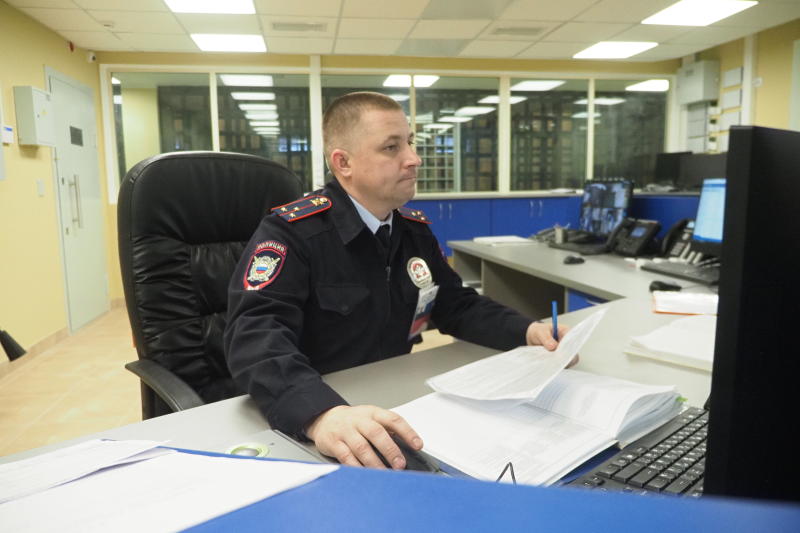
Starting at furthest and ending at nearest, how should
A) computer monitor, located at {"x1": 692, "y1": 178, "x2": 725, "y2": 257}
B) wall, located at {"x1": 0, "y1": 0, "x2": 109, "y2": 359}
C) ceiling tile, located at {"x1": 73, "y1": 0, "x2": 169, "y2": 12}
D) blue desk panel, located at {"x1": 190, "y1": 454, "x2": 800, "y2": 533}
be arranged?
ceiling tile, located at {"x1": 73, "y1": 0, "x2": 169, "y2": 12} → wall, located at {"x1": 0, "y1": 0, "x2": 109, "y2": 359} → computer monitor, located at {"x1": 692, "y1": 178, "x2": 725, "y2": 257} → blue desk panel, located at {"x1": 190, "y1": 454, "x2": 800, "y2": 533}

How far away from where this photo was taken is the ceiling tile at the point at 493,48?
217 inches

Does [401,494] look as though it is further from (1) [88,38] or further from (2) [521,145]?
(2) [521,145]

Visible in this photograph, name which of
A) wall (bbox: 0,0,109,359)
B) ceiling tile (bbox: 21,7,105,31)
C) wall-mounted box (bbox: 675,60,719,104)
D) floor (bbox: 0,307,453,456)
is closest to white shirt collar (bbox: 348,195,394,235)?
floor (bbox: 0,307,453,456)

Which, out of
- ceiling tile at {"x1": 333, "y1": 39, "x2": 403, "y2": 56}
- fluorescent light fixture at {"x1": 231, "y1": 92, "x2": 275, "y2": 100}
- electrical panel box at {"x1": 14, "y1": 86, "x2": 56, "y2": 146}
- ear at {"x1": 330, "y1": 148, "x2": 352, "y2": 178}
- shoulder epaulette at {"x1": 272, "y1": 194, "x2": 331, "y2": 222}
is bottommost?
shoulder epaulette at {"x1": 272, "y1": 194, "x2": 331, "y2": 222}

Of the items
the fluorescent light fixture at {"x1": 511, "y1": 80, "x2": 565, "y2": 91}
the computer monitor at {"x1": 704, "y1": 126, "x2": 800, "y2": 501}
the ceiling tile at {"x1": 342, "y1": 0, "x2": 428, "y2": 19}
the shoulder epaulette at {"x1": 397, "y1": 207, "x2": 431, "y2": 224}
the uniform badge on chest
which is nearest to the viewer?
the computer monitor at {"x1": 704, "y1": 126, "x2": 800, "y2": 501}

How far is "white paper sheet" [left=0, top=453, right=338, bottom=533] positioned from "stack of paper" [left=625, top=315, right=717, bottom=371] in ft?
3.08

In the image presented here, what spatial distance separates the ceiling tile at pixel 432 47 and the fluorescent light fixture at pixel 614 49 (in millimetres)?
1403

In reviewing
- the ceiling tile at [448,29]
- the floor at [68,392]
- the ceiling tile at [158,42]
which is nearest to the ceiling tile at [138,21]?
the ceiling tile at [158,42]

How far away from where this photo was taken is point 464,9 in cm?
446

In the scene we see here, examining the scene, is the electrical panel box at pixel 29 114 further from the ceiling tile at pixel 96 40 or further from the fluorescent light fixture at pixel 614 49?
the fluorescent light fixture at pixel 614 49

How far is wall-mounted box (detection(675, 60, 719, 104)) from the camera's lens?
19.9 feet

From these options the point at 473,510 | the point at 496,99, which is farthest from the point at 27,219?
the point at 496,99

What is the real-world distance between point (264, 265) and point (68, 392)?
2555 millimetres

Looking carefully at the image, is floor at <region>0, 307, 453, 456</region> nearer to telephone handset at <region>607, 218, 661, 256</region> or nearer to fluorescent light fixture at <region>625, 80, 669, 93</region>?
telephone handset at <region>607, 218, 661, 256</region>
